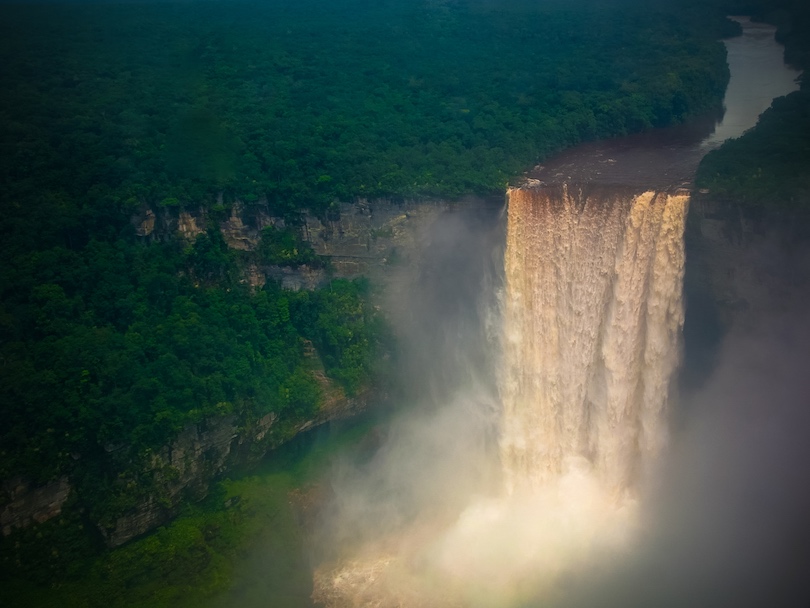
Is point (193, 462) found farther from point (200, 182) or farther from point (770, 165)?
point (770, 165)

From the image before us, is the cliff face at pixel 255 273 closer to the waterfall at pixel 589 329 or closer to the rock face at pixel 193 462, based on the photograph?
the rock face at pixel 193 462

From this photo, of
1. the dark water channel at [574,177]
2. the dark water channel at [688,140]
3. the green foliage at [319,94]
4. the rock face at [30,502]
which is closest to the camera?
the rock face at [30,502]

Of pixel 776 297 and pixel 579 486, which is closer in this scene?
pixel 776 297

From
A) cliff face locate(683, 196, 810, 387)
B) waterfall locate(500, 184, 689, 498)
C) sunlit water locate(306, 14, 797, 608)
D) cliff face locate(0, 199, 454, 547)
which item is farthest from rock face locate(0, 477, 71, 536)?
cliff face locate(683, 196, 810, 387)

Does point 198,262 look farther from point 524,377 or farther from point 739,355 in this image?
point 739,355

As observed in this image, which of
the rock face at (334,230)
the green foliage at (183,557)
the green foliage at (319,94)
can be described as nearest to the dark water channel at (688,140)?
the green foliage at (319,94)

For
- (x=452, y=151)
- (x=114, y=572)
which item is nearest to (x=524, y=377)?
(x=452, y=151)

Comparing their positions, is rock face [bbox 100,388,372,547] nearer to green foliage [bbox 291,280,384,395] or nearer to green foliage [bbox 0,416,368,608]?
green foliage [bbox 0,416,368,608]

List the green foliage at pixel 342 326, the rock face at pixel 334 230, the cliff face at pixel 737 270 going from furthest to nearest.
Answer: the green foliage at pixel 342 326
the rock face at pixel 334 230
the cliff face at pixel 737 270
